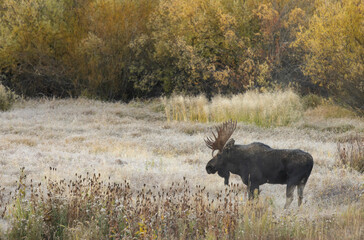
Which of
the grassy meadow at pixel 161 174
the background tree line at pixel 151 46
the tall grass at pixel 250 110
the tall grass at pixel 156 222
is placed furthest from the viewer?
the background tree line at pixel 151 46

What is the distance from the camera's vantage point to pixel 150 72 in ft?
66.4

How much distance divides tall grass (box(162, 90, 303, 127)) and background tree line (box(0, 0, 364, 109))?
276 centimetres

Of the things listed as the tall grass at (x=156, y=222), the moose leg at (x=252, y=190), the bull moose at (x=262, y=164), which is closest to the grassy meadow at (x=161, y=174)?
the tall grass at (x=156, y=222)

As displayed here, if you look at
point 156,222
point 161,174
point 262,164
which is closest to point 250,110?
point 161,174

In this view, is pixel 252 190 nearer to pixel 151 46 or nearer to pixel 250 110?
pixel 250 110

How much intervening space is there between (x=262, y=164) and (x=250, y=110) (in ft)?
28.1

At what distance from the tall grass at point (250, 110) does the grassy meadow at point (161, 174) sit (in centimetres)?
3

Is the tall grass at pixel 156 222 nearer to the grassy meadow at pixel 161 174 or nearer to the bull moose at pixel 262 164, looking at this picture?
the grassy meadow at pixel 161 174

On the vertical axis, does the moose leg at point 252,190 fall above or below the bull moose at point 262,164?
below

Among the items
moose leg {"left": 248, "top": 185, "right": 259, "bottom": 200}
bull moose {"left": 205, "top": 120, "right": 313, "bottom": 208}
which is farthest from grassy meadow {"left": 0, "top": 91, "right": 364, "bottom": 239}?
bull moose {"left": 205, "top": 120, "right": 313, "bottom": 208}

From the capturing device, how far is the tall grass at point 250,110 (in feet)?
42.9

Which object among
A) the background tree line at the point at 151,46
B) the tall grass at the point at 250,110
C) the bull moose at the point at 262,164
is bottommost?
the bull moose at the point at 262,164

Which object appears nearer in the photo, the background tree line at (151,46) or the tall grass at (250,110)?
the tall grass at (250,110)

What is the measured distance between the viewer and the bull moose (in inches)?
194
